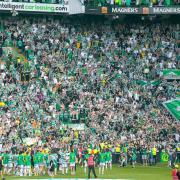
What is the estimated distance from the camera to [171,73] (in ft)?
218

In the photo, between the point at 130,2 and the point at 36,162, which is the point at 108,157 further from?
the point at 130,2

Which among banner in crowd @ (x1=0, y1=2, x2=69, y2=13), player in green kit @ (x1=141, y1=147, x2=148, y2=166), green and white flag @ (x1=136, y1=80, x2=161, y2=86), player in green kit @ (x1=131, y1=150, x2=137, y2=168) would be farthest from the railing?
player in green kit @ (x1=131, y1=150, x2=137, y2=168)

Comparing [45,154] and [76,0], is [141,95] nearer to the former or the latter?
[76,0]

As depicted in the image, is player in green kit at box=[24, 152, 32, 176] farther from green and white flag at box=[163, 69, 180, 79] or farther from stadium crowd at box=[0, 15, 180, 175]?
green and white flag at box=[163, 69, 180, 79]

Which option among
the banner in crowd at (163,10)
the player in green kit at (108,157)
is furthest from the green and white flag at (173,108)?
the player in green kit at (108,157)

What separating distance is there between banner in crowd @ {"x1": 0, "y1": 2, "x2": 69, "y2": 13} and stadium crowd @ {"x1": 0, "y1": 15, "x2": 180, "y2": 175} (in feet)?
5.57

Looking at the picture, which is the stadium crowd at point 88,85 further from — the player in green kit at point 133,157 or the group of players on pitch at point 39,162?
the group of players on pitch at point 39,162

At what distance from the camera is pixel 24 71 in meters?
60.6

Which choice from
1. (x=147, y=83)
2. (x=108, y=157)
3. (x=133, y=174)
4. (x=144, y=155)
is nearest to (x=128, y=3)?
(x=147, y=83)

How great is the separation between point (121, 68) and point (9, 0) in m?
9.84

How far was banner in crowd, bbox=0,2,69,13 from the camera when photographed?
62.3 m

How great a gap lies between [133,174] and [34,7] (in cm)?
1820

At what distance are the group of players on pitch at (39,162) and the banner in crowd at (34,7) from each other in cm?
1484

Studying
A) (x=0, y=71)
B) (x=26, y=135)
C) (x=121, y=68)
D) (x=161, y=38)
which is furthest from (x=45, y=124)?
(x=161, y=38)
